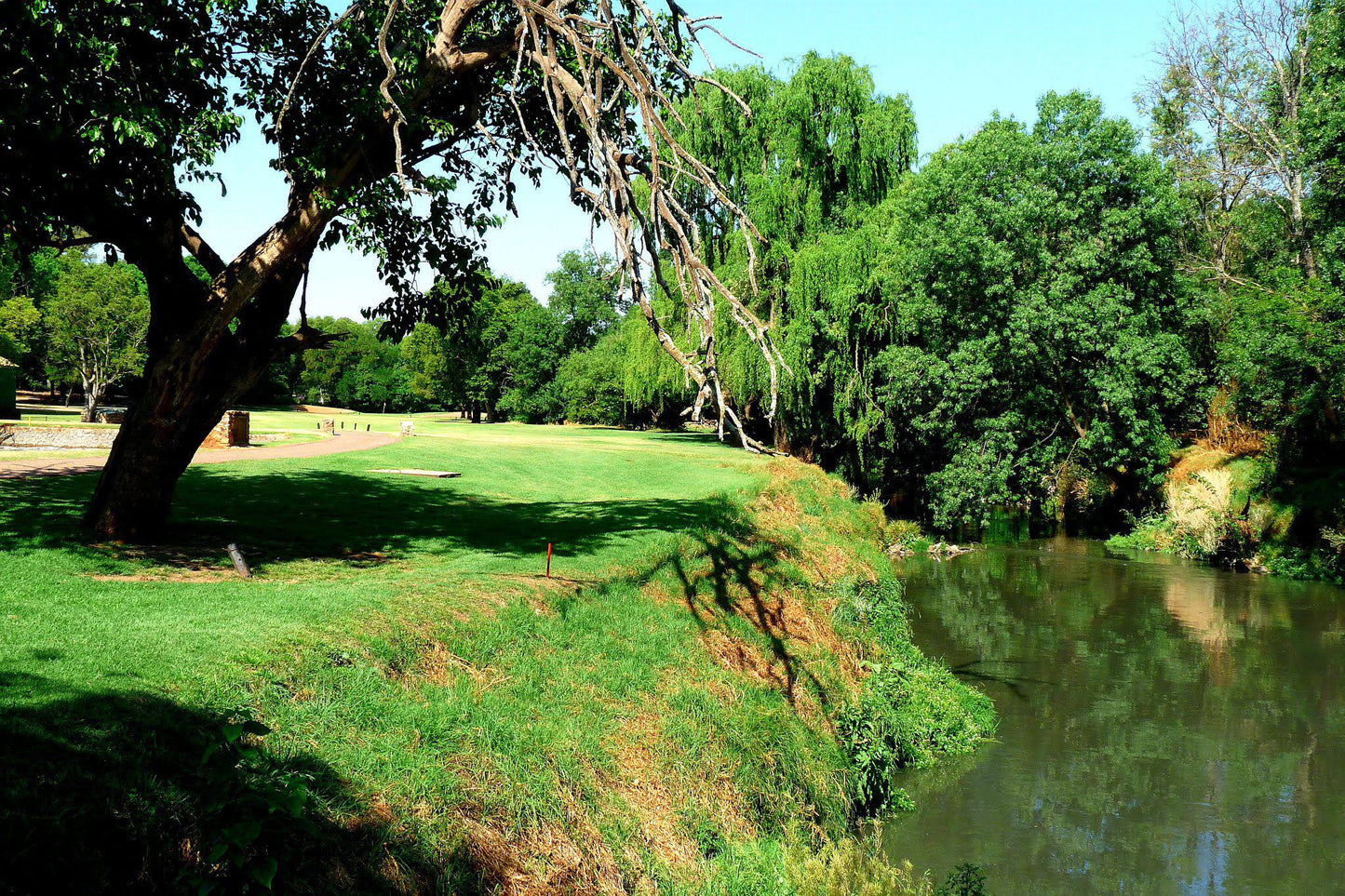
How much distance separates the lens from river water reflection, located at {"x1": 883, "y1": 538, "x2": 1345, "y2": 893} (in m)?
8.74

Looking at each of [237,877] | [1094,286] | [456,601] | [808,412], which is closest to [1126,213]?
[1094,286]

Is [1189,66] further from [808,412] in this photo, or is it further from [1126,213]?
[808,412]

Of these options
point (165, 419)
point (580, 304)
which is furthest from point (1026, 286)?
point (580, 304)

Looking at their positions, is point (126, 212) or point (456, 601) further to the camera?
point (126, 212)

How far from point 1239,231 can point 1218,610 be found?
24461 millimetres

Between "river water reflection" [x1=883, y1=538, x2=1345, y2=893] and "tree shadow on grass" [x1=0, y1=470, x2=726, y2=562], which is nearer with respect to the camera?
"river water reflection" [x1=883, y1=538, x2=1345, y2=893]

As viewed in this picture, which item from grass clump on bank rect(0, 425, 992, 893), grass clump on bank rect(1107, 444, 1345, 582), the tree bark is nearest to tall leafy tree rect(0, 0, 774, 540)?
grass clump on bank rect(0, 425, 992, 893)

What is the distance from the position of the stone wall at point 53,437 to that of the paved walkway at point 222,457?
409 cm

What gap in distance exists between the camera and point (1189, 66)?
3369cm

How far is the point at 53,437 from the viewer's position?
24578 millimetres

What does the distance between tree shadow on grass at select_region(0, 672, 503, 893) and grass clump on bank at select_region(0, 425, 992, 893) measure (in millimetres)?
19

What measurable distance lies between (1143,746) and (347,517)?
12.5m

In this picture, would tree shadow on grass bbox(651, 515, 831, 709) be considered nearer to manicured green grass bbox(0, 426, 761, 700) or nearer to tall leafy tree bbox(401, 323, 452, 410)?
manicured green grass bbox(0, 426, 761, 700)

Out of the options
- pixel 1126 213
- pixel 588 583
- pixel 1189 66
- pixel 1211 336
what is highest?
pixel 1189 66
